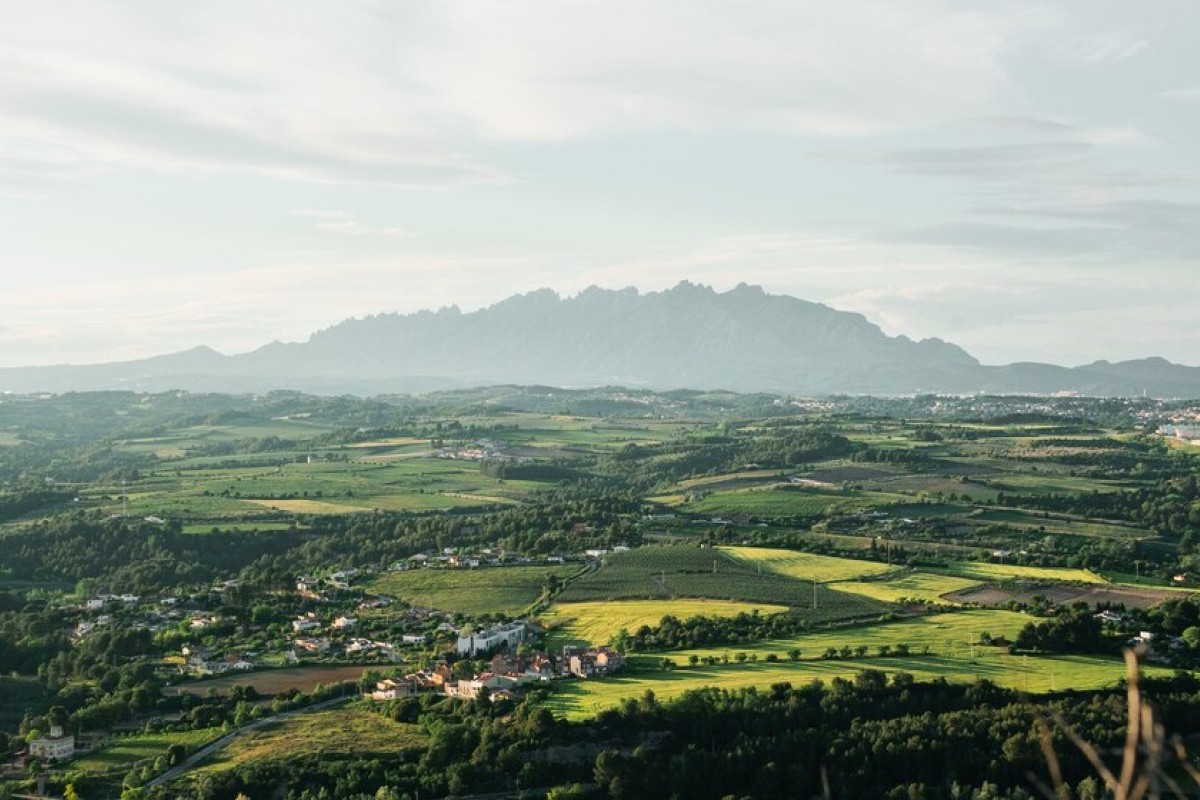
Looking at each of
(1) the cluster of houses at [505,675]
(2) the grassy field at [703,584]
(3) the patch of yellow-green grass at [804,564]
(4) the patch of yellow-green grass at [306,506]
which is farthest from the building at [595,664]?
(4) the patch of yellow-green grass at [306,506]

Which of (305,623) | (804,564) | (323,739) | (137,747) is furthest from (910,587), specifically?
(137,747)

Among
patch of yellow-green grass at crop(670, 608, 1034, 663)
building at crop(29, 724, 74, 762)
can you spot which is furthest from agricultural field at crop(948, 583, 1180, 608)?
building at crop(29, 724, 74, 762)

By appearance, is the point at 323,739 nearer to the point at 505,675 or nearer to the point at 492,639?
the point at 505,675

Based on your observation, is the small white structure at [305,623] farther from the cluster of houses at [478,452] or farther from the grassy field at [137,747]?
the cluster of houses at [478,452]

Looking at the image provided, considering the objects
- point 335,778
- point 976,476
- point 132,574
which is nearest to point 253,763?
point 335,778

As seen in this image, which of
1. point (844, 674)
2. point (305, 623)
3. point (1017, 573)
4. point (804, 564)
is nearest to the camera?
point (844, 674)

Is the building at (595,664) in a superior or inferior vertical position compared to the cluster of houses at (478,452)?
inferior
